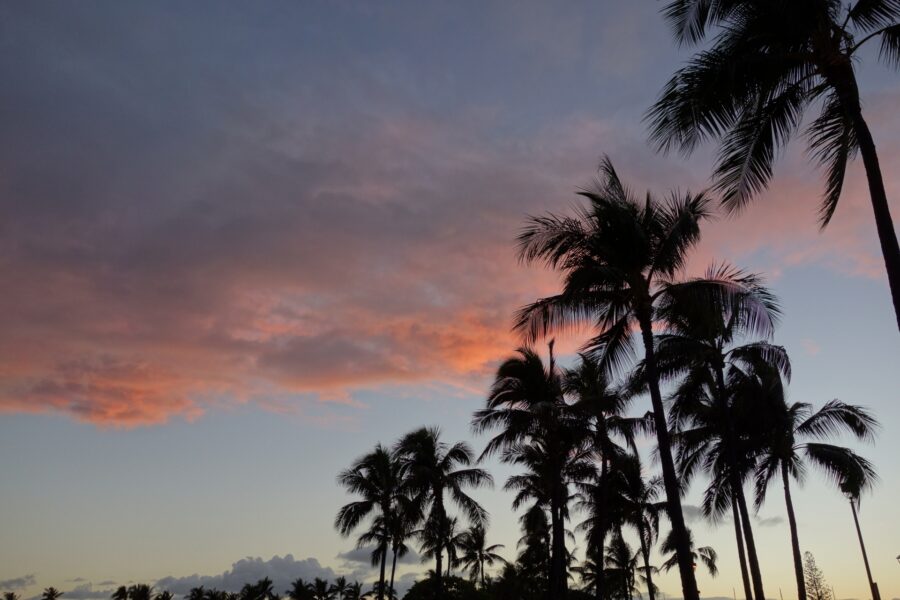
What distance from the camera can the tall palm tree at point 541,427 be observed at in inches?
1117

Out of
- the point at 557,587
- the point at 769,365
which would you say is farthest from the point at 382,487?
the point at 769,365

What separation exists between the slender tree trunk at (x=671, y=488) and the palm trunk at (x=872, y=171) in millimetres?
7000

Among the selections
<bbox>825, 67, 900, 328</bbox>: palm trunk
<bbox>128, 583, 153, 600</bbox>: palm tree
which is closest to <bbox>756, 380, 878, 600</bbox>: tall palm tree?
<bbox>825, 67, 900, 328</bbox>: palm trunk

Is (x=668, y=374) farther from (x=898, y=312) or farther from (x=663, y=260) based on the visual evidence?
(x=898, y=312)

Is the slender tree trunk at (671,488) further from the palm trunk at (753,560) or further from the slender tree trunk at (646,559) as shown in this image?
the slender tree trunk at (646,559)

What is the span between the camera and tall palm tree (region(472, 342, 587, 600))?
93.1ft

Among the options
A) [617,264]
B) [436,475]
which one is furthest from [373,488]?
[617,264]

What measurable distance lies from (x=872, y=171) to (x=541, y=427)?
19.5m

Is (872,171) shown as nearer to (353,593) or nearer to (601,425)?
(601,425)

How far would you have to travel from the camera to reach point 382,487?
43.9 meters

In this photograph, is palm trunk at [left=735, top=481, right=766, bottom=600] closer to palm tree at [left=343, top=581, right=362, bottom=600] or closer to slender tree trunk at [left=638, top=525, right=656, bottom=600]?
slender tree trunk at [left=638, top=525, right=656, bottom=600]

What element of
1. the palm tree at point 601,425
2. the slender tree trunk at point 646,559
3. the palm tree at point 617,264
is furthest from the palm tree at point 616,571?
the palm tree at point 617,264

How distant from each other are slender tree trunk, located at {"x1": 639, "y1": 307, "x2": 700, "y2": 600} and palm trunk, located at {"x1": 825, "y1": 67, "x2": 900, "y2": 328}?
276 inches

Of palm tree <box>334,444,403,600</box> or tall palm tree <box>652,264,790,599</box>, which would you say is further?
palm tree <box>334,444,403,600</box>
